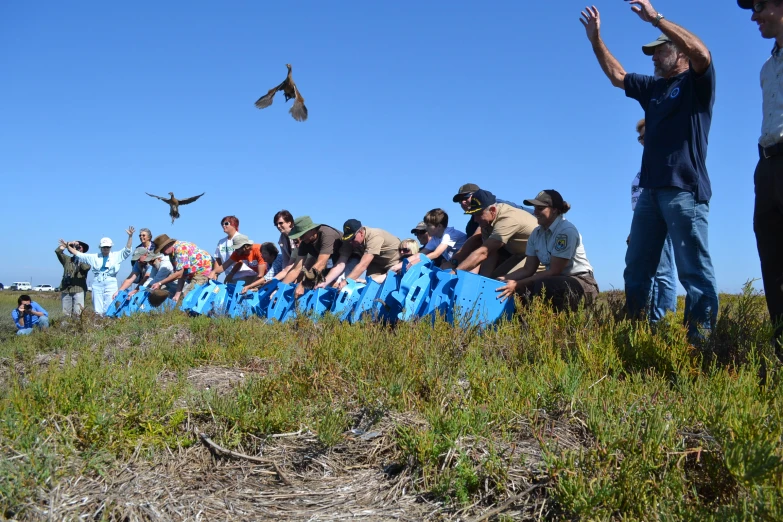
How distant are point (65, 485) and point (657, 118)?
4292 millimetres

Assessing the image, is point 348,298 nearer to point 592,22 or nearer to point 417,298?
point 417,298

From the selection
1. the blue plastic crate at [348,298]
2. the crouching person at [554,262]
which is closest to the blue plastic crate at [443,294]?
the crouching person at [554,262]

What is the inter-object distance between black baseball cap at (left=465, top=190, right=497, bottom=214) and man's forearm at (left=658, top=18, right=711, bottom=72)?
8.87 ft

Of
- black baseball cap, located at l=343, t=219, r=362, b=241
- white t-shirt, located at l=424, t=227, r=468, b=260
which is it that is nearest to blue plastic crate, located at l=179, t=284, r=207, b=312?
black baseball cap, located at l=343, t=219, r=362, b=241

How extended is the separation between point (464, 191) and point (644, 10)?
387 cm

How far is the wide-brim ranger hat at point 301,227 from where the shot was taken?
350 inches

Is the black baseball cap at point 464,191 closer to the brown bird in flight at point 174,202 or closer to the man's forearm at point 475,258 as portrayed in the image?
the man's forearm at point 475,258

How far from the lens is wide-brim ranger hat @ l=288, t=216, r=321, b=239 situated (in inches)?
350

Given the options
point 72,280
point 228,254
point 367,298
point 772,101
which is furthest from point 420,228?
point 72,280

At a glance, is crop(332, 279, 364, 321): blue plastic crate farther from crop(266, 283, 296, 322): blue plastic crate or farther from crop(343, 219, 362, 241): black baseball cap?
crop(266, 283, 296, 322): blue plastic crate

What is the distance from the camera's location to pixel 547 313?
496 centimetres

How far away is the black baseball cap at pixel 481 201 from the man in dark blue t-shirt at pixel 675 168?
6.22 ft

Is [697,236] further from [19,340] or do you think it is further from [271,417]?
[19,340]

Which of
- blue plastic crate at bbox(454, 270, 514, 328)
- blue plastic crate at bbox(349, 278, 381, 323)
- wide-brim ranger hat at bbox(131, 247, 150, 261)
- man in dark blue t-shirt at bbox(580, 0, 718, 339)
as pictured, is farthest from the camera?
wide-brim ranger hat at bbox(131, 247, 150, 261)
